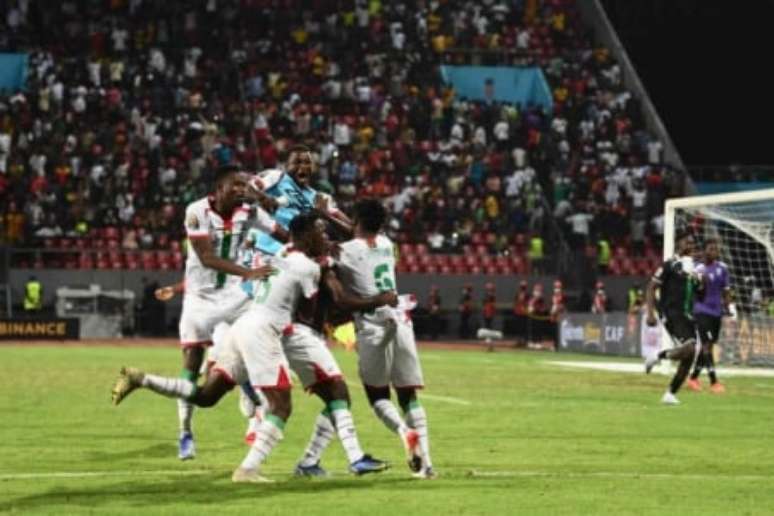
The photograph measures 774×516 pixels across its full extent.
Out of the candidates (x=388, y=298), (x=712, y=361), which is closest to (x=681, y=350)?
(x=712, y=361)

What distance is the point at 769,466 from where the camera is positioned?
14938 mm

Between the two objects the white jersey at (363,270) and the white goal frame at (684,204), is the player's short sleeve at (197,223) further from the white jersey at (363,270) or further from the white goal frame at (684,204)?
the white goal frame at (684,204)

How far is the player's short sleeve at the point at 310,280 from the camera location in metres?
13.0

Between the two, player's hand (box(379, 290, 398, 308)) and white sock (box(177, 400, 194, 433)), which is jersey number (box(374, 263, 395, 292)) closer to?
player's hand (box(379, 290, 398, 308))

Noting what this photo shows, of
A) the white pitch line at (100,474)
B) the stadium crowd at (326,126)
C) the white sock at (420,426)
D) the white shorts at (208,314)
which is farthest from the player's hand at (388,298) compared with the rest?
the stadium crowd at (326,126)

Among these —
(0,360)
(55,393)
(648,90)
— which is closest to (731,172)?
(648,90)

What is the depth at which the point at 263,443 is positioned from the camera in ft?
42.2

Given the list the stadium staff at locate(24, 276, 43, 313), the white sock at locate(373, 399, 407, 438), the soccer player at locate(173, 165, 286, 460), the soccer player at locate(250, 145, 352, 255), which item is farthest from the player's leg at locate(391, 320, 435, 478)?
the stadium staff at locate(24, 276, 43, 313)

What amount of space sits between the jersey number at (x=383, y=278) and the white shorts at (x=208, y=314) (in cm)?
269

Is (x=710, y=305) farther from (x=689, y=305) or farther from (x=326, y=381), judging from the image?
(x=326, y=381)

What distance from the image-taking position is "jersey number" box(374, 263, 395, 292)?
1360cm

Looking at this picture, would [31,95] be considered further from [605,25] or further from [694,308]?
[694,308]

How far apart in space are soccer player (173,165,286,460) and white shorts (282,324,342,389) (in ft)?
6.28

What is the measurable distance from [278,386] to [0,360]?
23.1m
